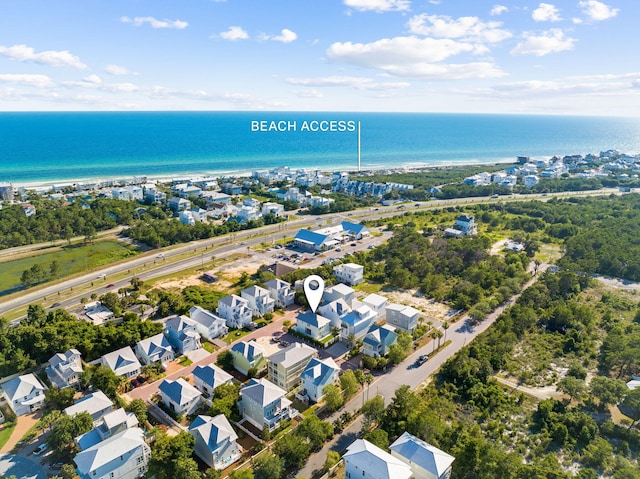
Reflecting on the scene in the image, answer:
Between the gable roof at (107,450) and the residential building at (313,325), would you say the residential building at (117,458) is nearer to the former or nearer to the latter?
the gable roof at (107,450)

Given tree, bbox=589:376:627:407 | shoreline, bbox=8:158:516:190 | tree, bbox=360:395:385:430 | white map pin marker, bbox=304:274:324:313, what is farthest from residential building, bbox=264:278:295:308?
shoreline, bbox=8:158:516:190

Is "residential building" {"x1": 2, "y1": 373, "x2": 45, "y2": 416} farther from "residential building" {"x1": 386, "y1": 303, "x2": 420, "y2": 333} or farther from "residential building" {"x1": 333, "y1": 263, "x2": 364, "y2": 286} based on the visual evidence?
"residential building" {"x1": 333, "y1": 263, "x2": 364, "y2": 286}

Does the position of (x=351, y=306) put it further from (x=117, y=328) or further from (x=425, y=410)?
(x=117, y=328)

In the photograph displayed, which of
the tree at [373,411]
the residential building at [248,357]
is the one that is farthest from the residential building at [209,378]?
the tree at [373,411]

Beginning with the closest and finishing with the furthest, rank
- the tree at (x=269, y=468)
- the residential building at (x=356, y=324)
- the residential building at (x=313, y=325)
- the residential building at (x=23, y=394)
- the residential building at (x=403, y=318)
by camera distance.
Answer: the tree at (x=269, y=468) → the residential building at (x=23, y=394) → the residential building at (x=356, y=324) → the residential building at (x=313, y=325) → the residential building at (x=403, y=318)

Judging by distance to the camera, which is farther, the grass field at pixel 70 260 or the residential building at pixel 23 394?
the grass field at pixel 70 260

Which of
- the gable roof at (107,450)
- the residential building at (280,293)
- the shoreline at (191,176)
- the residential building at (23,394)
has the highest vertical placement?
the shoreline at (191,176)

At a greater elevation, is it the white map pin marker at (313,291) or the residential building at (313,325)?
the white map pin marker at (313,291)
